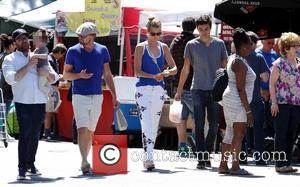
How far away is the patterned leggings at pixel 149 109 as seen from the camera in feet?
35.1

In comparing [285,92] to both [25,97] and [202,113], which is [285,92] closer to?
[202,113]

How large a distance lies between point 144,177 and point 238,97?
4.98ft

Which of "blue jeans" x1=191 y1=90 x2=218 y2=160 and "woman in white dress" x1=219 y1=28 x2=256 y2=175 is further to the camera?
"blue jeans" x1=191 y1=90 x2=218 y2=160

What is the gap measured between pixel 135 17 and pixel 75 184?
8268 mm

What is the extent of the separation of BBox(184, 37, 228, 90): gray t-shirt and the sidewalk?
116 cm

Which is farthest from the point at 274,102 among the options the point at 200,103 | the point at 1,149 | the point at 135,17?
the point at 135,17

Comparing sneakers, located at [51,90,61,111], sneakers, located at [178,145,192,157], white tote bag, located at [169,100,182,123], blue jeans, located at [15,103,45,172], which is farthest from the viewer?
sneakers, located at [51,90,61,111]

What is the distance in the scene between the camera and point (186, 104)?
12.0 m

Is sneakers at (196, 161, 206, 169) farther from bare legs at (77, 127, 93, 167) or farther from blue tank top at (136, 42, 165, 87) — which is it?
bare legs at (77, 127, 93, 167)

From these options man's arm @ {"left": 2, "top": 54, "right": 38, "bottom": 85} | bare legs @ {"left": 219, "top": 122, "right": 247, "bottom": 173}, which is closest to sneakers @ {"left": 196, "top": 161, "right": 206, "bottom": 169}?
bare legs @ {"left": 219, "top": 122, "right": 247, "bottom": 173}

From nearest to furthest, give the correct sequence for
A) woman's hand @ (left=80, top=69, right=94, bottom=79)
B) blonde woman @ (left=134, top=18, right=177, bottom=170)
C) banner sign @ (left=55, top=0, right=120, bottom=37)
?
woman's hand @ (left=80, top=69, right=94, bottom=79), blonde woman @ (left=134, top=18, right=177, bottom=170), banner sign @ (left=55, top=0, right=120, bottom=37)

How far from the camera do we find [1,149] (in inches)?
540

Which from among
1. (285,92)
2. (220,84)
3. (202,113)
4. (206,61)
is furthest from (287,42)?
(202,113)

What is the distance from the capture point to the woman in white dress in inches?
388
